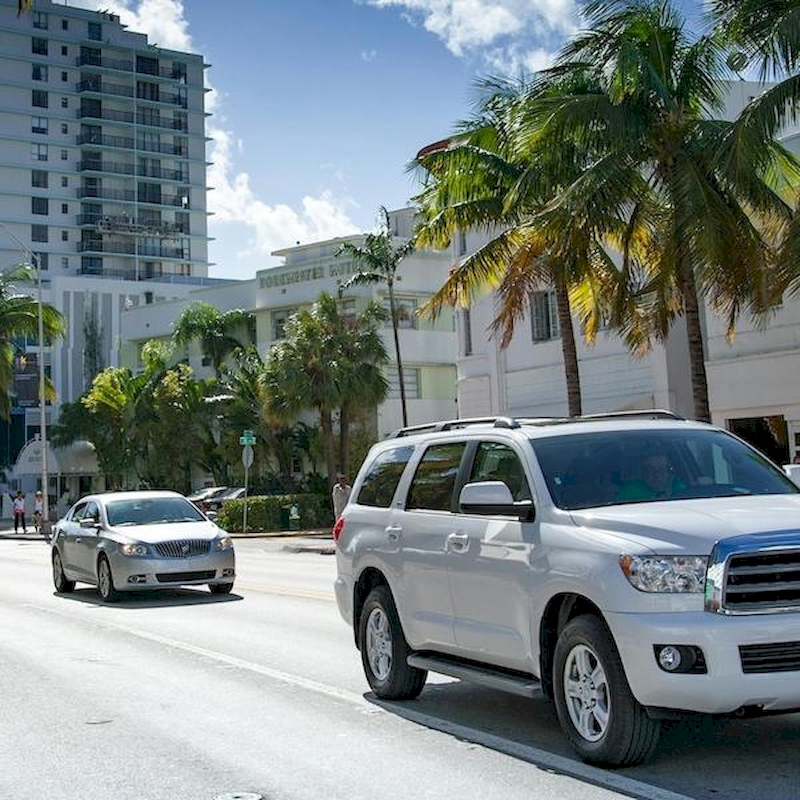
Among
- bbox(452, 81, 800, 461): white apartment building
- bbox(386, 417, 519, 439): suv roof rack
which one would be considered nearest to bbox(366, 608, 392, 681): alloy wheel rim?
bbox(386, 417, 519, 439): suv roof rack

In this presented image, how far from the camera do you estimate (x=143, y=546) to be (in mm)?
17625

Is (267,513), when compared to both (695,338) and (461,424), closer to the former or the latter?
(695,338)

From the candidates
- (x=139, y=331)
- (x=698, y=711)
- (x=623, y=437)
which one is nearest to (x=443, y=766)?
(x=698, y=711)

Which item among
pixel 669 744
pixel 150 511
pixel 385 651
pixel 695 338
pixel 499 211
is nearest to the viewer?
pixel 669 744

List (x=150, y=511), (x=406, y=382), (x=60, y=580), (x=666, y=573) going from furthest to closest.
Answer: (x=406, y=382)
(x=60, y=580)
(x=150, y=511)
(x=666, y=573)

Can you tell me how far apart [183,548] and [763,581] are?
12.4 meters

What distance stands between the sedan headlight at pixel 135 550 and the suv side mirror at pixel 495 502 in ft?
A: 34.8

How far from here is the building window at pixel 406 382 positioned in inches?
2130

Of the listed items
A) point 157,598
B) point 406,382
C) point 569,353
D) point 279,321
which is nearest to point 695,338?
point 569,353

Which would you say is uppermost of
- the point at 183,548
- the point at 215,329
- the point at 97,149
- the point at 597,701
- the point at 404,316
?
the point at 97,149

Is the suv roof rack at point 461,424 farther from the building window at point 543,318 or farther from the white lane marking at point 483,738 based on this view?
the building window at point 543,318

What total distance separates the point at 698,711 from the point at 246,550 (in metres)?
27.1

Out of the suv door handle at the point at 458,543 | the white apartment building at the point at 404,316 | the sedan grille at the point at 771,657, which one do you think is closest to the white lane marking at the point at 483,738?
the sedan grille at the point at 771,657

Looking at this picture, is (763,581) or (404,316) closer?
(763,581)
